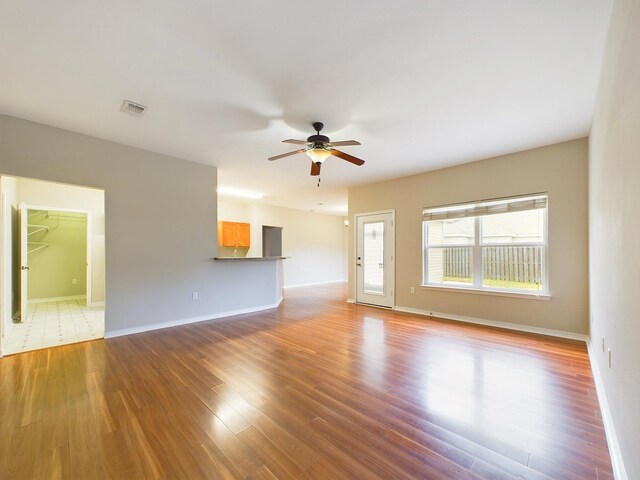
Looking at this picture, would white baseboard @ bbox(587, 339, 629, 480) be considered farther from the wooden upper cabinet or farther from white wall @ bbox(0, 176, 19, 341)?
the wooden upper cabinet

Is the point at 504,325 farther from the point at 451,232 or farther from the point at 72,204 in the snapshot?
the point at 72,204

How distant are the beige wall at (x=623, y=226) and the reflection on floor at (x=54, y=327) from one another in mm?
5147

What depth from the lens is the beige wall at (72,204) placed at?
17.1 feet

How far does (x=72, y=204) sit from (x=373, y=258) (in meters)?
6.46

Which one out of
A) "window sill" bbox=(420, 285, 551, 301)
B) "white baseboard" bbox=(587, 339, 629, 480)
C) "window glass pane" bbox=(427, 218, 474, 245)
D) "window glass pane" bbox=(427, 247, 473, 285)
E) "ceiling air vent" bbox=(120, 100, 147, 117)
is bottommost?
"white baseboard" bbox=(587, 339, 629, 480)

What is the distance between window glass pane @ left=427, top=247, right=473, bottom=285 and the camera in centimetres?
459

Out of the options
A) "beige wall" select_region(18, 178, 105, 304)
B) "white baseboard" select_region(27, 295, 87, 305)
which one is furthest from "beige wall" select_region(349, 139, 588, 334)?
"white baseboard" select_region(27, 295, 87, 305)

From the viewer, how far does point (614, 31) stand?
1632 millimetres

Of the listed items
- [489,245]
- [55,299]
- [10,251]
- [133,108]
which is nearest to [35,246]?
[55,299]

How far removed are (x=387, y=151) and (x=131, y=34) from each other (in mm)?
3123

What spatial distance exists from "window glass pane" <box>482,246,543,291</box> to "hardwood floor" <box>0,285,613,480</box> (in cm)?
86

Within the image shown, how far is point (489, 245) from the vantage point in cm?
433

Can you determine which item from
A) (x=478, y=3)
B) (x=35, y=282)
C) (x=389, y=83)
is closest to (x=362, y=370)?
(x=389, y=83)

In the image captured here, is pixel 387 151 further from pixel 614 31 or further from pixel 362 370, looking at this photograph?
pixel 362 370
